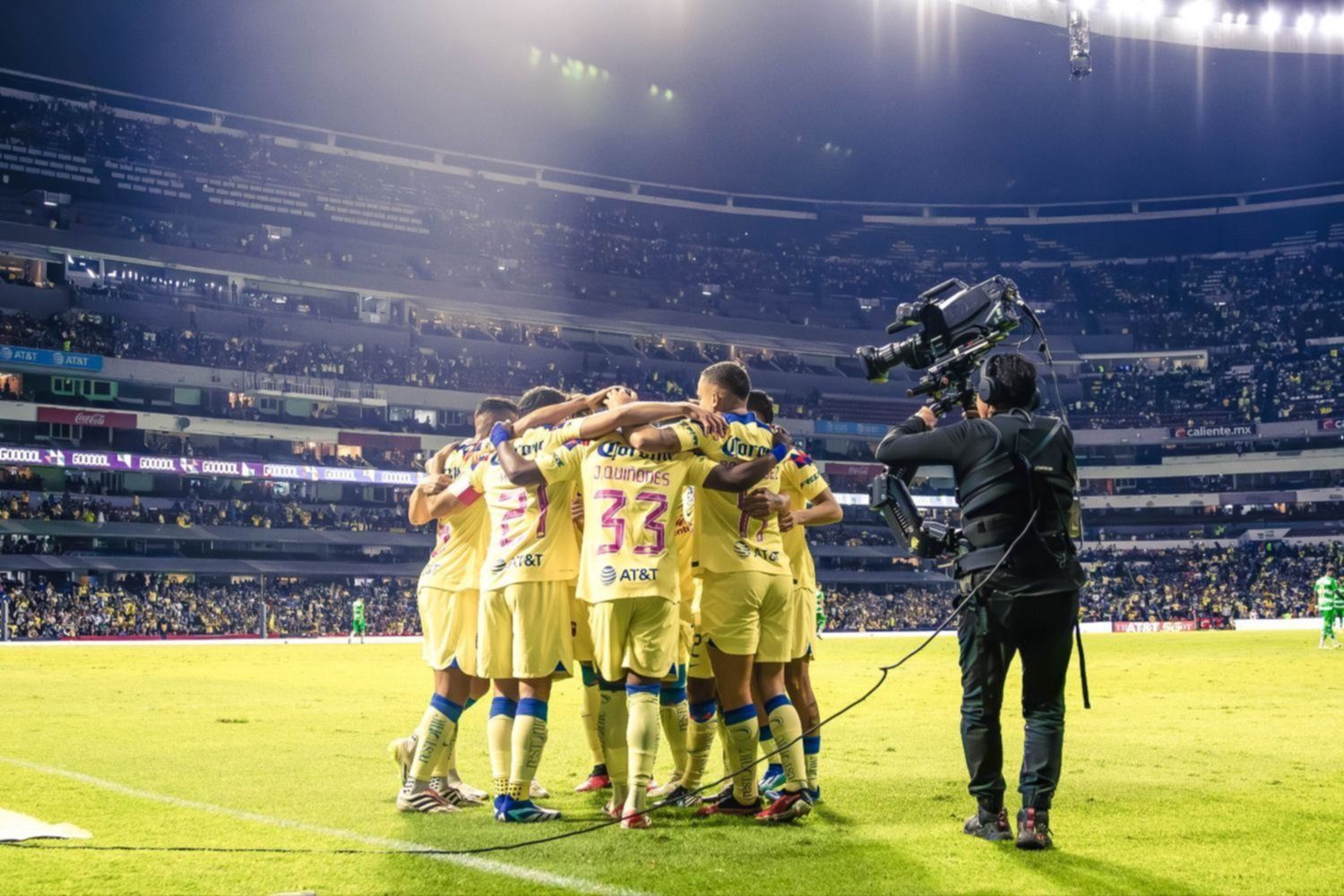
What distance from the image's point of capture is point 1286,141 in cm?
8162

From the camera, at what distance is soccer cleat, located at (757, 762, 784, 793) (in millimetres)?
8523

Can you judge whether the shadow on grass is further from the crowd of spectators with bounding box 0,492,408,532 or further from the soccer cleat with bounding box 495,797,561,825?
the crowd of spectators with bounding box 0,492,408,532

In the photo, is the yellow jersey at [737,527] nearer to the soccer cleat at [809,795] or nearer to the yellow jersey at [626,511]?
the yellow jersey at [626,511]

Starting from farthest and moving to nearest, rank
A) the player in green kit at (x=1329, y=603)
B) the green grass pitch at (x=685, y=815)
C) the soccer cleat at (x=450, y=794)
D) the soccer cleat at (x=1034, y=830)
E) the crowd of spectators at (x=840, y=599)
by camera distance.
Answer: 1. the crowd of spectators at (x=840, y=599)
2. the player in green kit at (x=1329, y=603)
3. the soccer cleat at (x=450, y=794)
4. the soccer cleat at (x=1034, y=830)
5. the green grass pitch at (x=685, y=815)

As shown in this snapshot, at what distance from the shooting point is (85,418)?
190ft

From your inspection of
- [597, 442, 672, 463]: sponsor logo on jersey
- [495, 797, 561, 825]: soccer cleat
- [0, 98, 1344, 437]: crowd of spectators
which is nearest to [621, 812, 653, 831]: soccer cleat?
[495, 797, 561, 825]: soccer cleat

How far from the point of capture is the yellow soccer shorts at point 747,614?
8000 mm

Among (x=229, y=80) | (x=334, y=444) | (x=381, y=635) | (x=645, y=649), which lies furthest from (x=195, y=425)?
(x=645, y=649)

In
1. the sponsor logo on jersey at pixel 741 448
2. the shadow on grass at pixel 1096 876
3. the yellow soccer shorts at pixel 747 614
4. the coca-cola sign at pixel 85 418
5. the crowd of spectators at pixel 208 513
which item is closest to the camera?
the shadow on grass at pixel 1096 876

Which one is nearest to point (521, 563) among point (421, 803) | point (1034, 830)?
point (421, 803)

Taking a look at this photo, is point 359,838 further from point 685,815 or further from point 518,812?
point 685,815

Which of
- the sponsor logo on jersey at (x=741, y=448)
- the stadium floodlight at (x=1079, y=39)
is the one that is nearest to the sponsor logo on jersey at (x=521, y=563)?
the sponsor logo on jersey at (x=741, y=448)

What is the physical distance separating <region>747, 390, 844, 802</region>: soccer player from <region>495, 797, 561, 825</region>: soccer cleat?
67.0 inches

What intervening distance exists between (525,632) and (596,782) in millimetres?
2037
